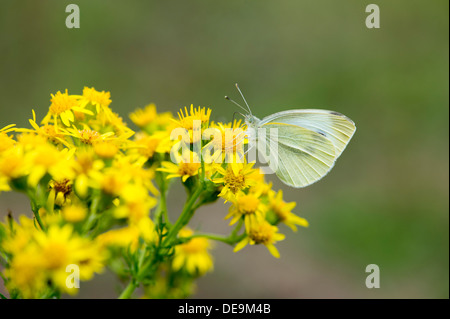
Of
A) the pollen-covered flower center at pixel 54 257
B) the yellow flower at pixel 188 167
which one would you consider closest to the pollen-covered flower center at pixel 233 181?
the yellow flower at pixel 188 167

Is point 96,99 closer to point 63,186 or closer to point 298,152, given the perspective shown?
point 63,186

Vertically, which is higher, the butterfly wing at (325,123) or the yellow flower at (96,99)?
the butterfly wing at (325,123)

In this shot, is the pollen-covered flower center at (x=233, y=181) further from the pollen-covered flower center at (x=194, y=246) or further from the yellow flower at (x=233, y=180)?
the pollen-covered flower center at (x=194, y=246)

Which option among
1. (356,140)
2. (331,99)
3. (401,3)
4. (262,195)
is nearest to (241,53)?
(331,99)

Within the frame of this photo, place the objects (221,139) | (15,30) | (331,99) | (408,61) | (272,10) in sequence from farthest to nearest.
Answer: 1. (272,10)
2. (408,61)
3. (331,99)
4. (15,30)
5. (221,139)

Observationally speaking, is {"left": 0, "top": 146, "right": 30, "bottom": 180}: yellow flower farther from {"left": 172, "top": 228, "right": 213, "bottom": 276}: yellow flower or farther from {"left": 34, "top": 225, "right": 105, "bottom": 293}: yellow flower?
{"left": 172, "top": 228, "right": 213, "bottom": 276}: yellow flower

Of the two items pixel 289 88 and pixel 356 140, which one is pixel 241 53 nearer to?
pixel 289 88
